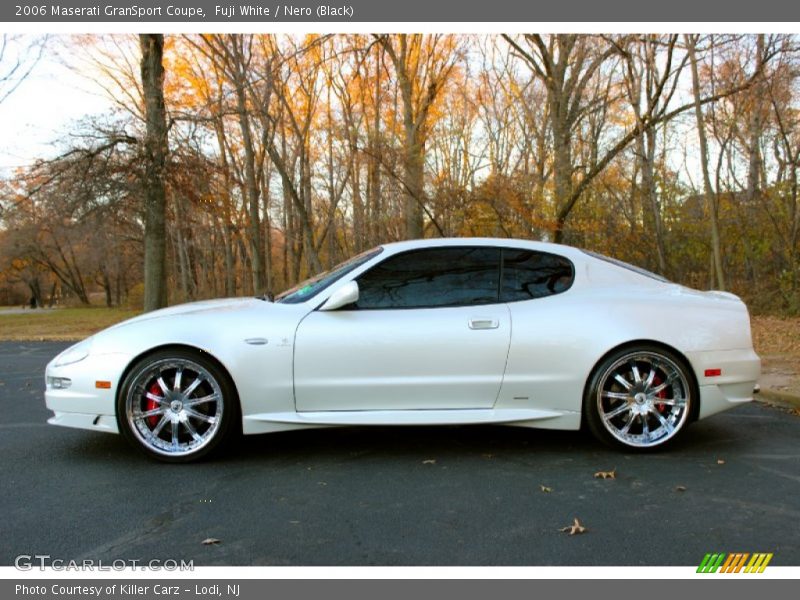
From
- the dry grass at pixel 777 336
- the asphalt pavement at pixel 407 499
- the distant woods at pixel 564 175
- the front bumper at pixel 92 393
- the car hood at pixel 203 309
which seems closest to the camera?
the asphalt pavement at pixel 407 499

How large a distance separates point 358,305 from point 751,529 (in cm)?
258

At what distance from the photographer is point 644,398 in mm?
4258

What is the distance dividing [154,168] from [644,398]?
44.4 ft

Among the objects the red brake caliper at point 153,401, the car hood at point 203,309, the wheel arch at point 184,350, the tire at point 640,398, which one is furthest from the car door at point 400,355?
the red brake caliper at point 153,401

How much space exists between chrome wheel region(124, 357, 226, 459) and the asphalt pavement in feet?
0.53

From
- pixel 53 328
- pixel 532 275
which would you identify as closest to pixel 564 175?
pixel 532 275

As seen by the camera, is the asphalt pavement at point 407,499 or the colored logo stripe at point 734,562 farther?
the asphalt pavement at point 407,499

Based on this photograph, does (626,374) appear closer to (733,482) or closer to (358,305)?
(733,482)

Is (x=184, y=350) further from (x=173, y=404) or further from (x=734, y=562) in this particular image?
(x=734, y=562)

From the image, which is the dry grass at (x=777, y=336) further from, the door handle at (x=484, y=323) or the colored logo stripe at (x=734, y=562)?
the colored logo stripe at (x=734, y=562)

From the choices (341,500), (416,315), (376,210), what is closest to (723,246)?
(376,210)

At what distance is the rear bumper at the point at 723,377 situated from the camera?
4.27 metres

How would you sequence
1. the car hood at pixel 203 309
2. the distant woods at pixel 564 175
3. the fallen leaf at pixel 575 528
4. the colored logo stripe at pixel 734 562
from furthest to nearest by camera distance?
the distant woods at pixel 564 175
the car hood at pixel 203 309
the fallen leaf at pixel 575 528
the colored logo stripe at pixel 734 562

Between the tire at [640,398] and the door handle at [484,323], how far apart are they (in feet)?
2.54
